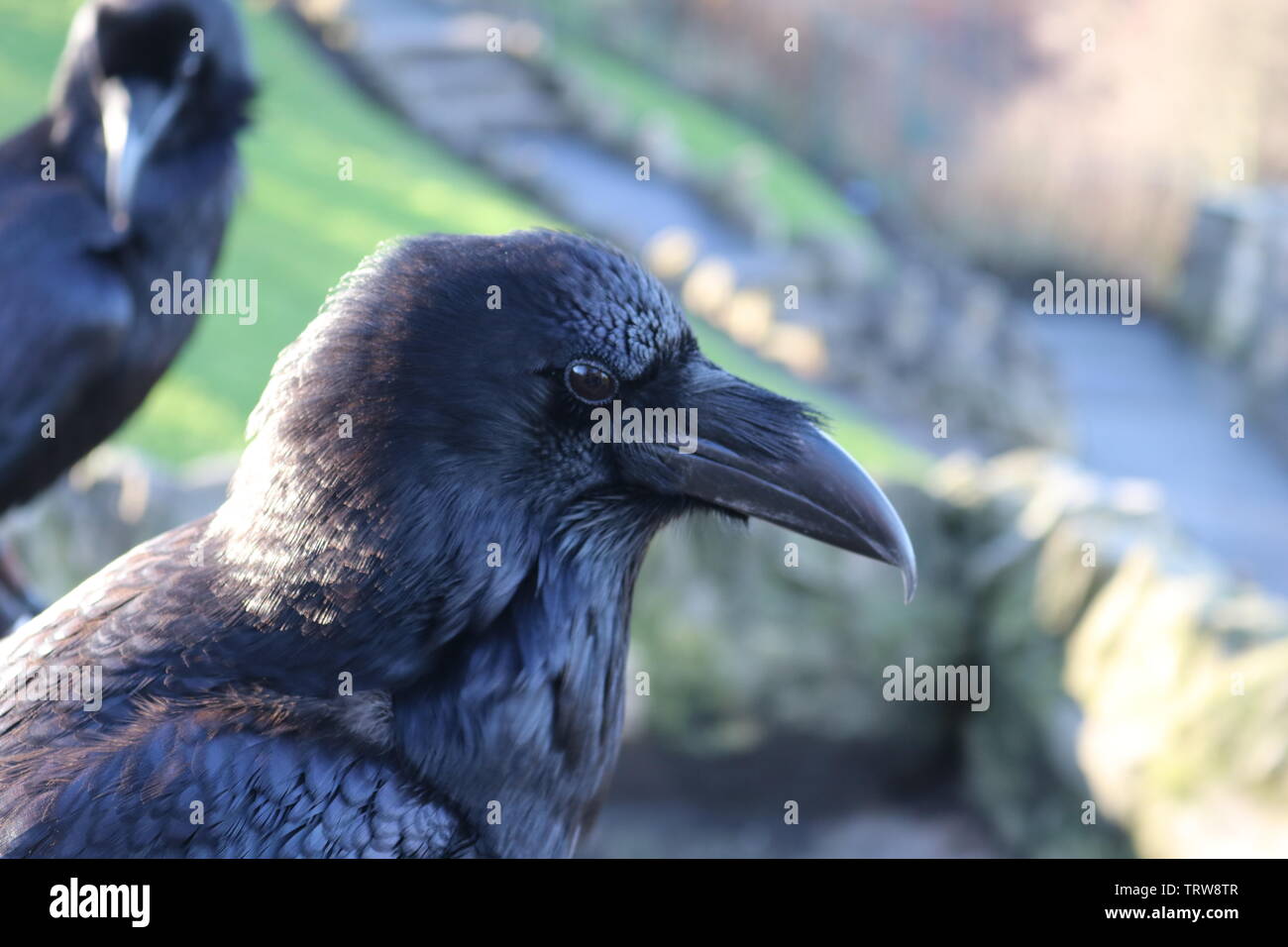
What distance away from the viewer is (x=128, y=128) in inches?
156

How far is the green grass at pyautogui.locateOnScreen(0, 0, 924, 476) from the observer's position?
8250 millimetres

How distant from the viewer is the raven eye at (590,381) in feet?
7.14

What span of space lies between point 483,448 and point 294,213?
1063 centimetres

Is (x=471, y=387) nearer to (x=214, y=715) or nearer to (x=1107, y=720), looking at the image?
(x=214, y=715)

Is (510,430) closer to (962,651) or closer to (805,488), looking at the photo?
(805,488)

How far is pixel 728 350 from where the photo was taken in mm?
14352

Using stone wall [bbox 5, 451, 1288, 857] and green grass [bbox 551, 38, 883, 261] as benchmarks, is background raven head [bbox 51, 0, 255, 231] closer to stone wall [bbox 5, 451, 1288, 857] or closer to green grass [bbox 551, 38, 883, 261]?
stone wall [bbox 5, 451, 1288, 857]

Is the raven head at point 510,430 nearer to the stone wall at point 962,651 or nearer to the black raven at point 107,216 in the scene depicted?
the black raven at point 107,216

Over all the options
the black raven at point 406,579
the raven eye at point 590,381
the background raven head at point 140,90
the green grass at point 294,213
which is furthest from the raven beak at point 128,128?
the green grass at point 294,213

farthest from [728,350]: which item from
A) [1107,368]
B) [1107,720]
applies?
[1107,720]

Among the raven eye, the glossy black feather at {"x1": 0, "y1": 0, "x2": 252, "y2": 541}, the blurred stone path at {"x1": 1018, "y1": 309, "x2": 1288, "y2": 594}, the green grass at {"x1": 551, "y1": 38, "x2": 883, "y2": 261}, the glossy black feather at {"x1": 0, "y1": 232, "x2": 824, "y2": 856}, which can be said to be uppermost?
the green grass at {"x1": 551, "y1": 38, "x2": 883, "y2": 261}

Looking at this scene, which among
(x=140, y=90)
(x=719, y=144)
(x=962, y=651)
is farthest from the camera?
(x=719, y=144)

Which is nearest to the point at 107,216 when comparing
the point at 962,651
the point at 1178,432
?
the point at 962,651

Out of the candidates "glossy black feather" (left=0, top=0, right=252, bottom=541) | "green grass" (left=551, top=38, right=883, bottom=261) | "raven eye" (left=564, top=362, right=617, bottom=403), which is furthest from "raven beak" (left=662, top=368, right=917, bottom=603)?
"green grass" (left=551, top=38, right=883, bottom=261)
